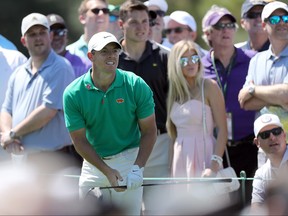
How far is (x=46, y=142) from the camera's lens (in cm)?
891

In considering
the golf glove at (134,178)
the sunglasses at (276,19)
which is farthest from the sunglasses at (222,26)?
the golf glove at (134,178)

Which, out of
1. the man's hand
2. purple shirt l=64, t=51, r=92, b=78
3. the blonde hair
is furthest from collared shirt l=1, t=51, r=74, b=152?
the man's hand

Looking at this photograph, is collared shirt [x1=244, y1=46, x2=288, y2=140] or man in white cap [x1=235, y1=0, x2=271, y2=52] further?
man in white cap [x1=235, y1=0, x2=271, y2=52]

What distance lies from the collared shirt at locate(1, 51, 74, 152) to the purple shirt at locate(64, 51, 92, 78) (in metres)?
0.29

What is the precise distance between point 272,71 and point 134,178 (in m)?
1.81

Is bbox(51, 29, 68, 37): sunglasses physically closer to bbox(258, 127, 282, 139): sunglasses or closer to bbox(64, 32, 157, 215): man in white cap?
bbox(64, 32, 157, 215): man in white cap

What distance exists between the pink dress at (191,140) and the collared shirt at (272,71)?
0.56 metres

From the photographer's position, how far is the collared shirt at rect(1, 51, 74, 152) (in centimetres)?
890

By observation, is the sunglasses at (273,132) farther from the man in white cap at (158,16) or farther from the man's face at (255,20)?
the man in white cap at (158,16)

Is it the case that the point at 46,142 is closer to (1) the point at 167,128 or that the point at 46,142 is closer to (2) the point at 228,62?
(1) the point at 167,128

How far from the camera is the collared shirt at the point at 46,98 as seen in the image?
8.90 meters

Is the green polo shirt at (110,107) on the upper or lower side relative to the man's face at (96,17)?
lower

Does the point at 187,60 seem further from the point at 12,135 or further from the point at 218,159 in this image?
the point at 12,135

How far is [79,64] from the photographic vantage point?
9.41 meters
